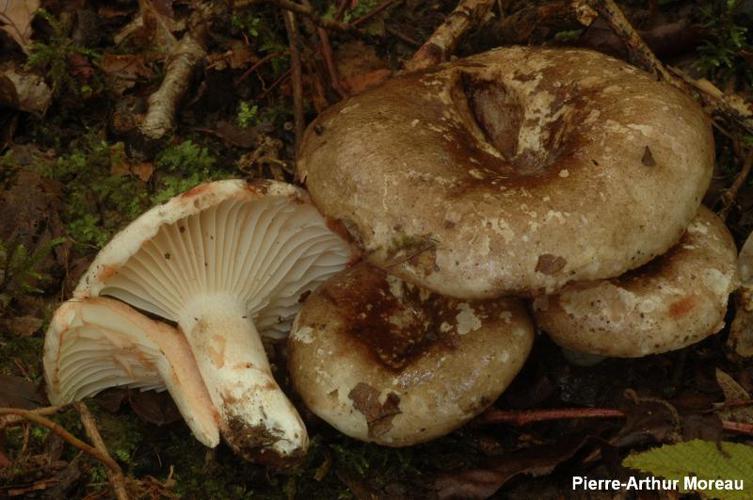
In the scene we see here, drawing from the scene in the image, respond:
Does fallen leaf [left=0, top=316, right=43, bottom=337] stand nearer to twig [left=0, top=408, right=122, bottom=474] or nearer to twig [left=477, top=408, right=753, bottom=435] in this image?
twig [left=0, top=408, right=122, bottom=474]

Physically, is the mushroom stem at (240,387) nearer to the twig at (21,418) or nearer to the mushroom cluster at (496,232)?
the mushroom cluster at (496,232)

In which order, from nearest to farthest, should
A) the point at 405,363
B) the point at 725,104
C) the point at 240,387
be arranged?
the point at 240,387, the point at 405,363, the point at 725,104

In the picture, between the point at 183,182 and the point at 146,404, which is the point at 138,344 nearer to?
the point at 146,404

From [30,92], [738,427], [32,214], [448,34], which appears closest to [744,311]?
[738,427]

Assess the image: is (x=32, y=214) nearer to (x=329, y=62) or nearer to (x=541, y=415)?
(x=329, y=62)

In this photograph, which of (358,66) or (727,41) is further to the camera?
(358,66)

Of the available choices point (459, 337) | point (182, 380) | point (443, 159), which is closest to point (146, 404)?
point (182, 380)
